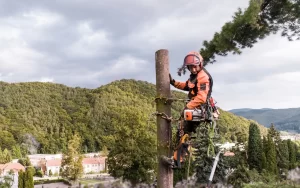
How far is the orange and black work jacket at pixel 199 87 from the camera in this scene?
3.91 m

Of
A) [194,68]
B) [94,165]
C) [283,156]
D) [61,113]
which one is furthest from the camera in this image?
[61,113]

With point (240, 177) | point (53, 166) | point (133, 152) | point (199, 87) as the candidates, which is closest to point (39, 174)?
point (53, 166)

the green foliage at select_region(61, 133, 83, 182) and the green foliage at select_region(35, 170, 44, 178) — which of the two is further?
the green foliage at select_region(35, 170, 44, 178)

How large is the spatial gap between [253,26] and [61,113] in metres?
133

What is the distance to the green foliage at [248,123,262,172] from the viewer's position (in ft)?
102

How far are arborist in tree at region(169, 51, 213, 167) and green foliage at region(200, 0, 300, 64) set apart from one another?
244cm

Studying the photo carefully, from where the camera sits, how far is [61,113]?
133500 millimetres

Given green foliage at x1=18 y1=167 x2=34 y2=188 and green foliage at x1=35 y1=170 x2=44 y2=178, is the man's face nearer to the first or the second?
green foliage at x1=18 y1=167 x2=34 y2=188

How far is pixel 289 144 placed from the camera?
139 feet

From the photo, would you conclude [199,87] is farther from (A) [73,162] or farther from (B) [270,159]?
(A) [73,162]

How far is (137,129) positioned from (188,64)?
21.1 m

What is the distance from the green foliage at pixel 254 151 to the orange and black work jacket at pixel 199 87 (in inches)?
1138

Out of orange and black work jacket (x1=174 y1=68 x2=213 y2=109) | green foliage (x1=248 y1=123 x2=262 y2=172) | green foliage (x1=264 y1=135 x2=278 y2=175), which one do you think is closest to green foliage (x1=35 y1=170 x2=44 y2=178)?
green foliage (x1=248 y1=123 x2=262 y2=172)

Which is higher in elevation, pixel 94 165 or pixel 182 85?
pixel 182 85
